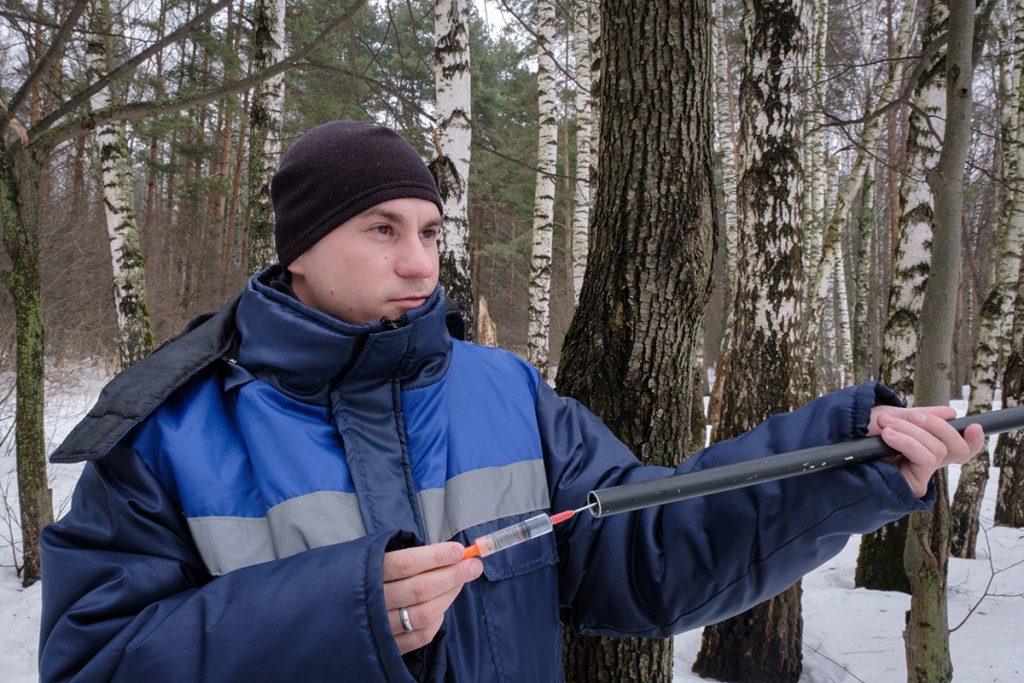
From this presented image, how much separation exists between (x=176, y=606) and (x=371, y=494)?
1.13 ft

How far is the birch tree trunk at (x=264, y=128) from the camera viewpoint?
5.71 m

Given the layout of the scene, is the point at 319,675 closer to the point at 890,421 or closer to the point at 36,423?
the point at 890,421

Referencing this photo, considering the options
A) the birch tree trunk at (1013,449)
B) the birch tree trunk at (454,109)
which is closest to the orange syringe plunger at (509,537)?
the birch tree trunk at (454,109)

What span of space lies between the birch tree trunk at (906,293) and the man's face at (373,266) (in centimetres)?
530

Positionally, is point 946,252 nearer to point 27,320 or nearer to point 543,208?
point 27,320

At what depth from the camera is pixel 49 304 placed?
13.6 m

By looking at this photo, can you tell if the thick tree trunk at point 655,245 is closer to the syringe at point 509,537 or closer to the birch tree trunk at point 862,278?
the syringe at point 509,537

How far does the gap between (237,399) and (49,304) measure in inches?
594

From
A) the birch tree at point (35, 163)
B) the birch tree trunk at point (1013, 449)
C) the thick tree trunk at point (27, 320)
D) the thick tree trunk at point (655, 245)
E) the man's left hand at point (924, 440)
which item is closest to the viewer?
the man's left hand at point (924, 440)

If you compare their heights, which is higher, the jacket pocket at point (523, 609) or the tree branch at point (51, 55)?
the tree branch at point (51, 55)

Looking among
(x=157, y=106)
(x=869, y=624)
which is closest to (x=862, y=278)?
(x=869, y=624)

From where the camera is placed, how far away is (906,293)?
570 centimetres

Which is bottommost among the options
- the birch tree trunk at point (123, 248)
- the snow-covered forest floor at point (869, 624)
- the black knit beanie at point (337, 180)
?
the snow-covered forest floor at point (869, 624)

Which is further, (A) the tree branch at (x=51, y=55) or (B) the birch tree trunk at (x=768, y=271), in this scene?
(B) the birch tree trunk at (x=768, y=271)
